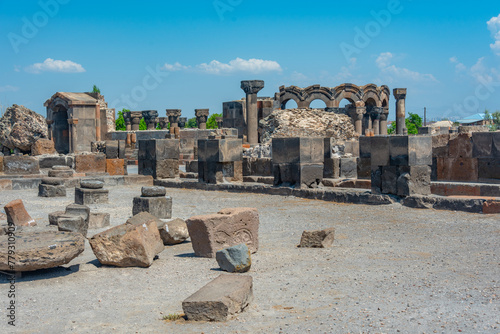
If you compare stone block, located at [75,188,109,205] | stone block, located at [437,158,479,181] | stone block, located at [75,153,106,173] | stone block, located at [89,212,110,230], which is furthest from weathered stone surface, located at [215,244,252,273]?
stone block, located at [75,153,106,173]

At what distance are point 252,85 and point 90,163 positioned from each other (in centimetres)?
1077

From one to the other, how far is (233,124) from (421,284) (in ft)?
78.8

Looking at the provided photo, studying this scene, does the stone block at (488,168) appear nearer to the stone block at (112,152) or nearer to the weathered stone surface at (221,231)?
the weathered stone surface at (221,231)

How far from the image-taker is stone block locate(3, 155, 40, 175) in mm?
16984

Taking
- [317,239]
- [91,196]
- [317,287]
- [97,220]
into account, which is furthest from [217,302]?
Result: [91,196]

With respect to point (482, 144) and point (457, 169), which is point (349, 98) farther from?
point (482, 144)

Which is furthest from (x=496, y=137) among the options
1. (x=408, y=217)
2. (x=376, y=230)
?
(x=376, y=230)

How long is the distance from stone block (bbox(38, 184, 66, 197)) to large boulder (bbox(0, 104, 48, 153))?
10481 mm

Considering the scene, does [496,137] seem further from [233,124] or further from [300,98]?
[300,98]

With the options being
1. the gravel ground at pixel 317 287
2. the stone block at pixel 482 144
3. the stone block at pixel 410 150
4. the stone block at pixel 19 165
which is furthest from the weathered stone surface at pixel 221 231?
the stone block at pixel 19 165

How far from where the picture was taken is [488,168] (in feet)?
41.2

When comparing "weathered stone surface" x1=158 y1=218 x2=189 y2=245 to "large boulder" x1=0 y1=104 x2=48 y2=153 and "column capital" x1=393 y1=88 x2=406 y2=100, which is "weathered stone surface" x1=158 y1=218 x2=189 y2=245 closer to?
"large boulder" x1=0 y1=104 x2=48 y2=153

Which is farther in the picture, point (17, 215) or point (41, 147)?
point (41, 147)

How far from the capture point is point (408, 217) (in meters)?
9.56
